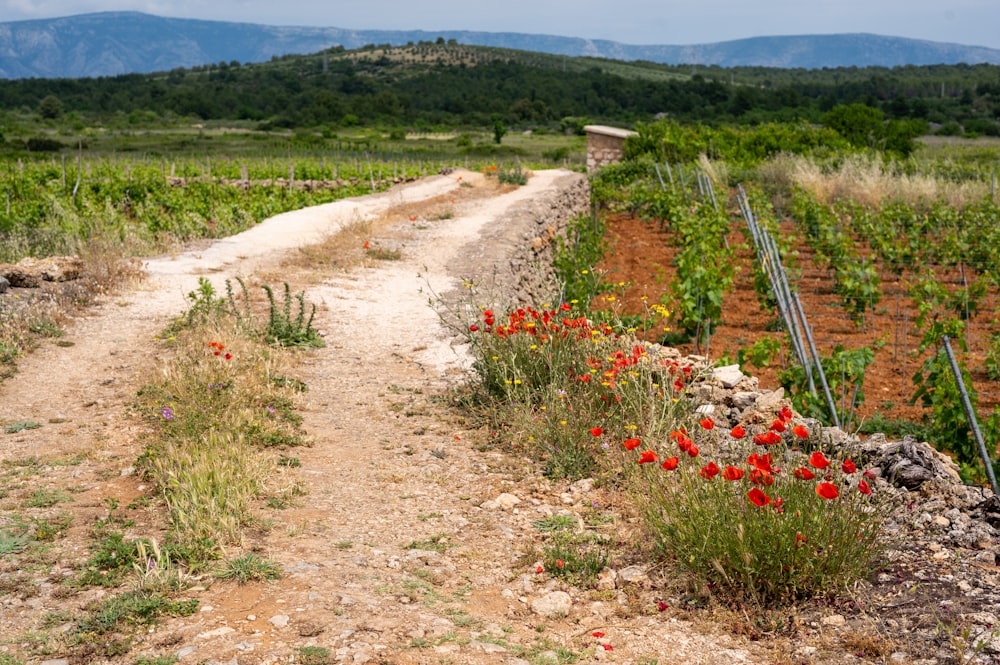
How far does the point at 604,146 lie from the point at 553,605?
26.1 m

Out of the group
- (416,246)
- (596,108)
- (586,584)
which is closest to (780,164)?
(416,246)

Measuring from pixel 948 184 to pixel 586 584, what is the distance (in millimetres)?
17917

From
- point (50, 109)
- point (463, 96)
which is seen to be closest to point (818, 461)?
point (50, 109)

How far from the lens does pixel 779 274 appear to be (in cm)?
1035

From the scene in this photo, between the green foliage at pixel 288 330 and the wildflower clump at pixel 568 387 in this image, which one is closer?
the wildflower clump at pixel 568 387

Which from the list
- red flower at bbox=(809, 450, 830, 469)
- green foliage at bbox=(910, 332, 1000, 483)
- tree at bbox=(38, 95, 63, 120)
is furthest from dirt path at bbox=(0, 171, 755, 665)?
tree at bbox=(38, 95, 63, 120)

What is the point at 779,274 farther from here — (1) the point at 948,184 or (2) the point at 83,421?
(1) the point at 948,184

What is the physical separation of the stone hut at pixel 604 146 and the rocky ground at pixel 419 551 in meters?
21.6

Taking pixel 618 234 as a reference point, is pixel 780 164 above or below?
above

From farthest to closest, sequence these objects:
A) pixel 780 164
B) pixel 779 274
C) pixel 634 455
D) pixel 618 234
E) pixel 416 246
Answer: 1. pixel 780 164
2. pixel 618 234
3. pixel 416 246
4. pixel 779 274
5. pixel 634 455

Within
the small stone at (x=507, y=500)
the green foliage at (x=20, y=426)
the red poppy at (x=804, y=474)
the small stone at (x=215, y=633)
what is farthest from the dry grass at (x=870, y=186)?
the small stone at (x=215, y=633)

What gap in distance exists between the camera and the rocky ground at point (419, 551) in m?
3.40

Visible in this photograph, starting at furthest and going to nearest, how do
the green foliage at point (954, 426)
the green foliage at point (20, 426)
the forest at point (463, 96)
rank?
the forest at point (463, 96)
the green foliage at point (954, 426)
the green foliage at point (20, 426)

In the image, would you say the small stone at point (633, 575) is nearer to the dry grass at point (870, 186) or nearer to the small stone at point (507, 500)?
the small stone at point (507, 500)
